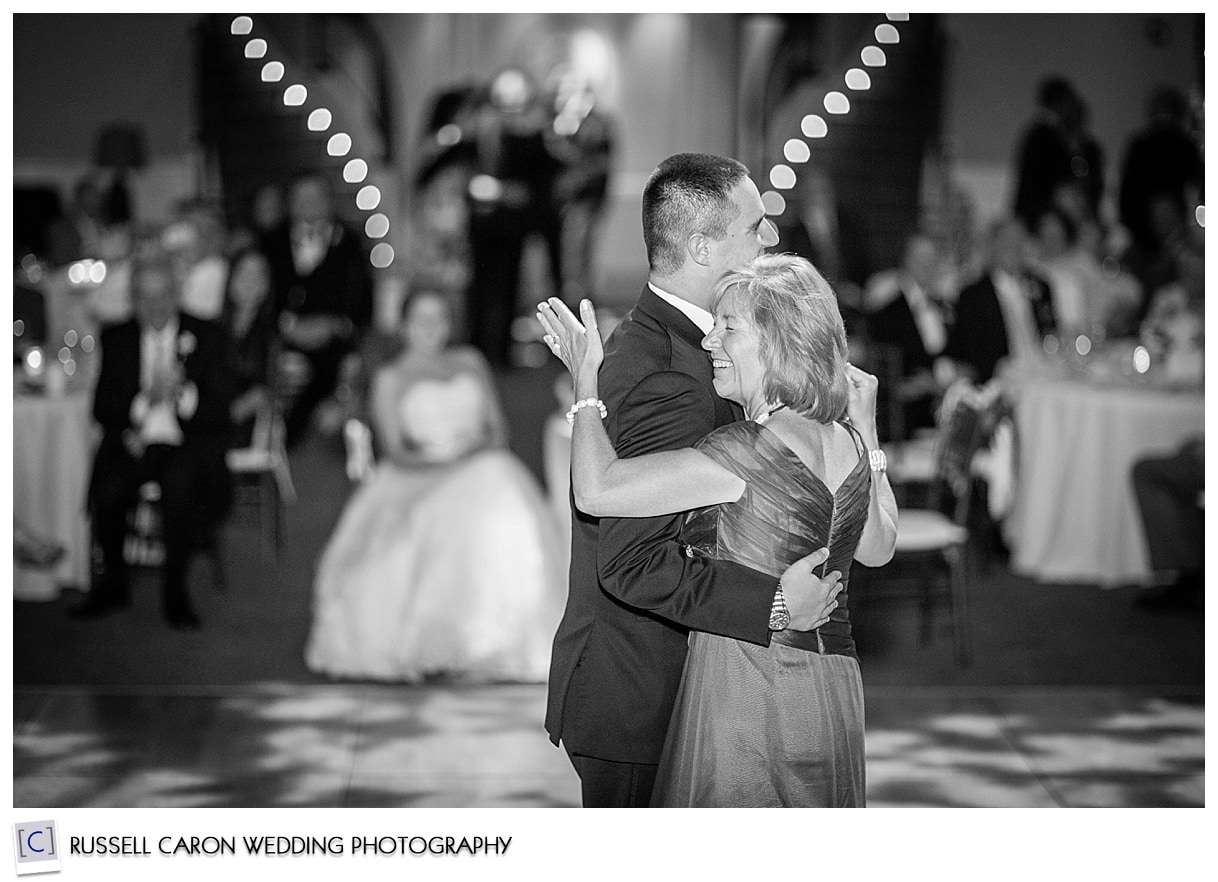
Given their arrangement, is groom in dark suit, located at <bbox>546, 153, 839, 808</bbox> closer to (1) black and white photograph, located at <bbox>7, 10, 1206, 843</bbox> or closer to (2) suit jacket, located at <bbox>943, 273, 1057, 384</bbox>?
(1) black and white photograph, located at <bbox>7, 10, 1206, 843</bbox>

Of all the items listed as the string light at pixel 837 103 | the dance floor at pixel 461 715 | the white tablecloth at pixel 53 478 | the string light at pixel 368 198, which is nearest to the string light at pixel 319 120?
the string light at pixel 368 198

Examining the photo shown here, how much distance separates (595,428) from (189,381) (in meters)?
3.66

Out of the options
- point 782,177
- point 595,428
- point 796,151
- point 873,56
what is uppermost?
point 873,56

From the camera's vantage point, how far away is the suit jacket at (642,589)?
7.04 ft

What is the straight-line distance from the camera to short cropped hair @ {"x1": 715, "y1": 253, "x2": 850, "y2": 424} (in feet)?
6.91

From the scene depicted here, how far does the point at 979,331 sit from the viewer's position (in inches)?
240

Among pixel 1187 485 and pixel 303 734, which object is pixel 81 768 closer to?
pixel 303 734

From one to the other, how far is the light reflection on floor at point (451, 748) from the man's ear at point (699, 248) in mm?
1813

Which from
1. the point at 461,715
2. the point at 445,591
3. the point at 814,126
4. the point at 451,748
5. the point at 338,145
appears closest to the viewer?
the point at 451,748

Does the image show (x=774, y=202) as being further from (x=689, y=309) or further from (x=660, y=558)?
(x=660, y=558)

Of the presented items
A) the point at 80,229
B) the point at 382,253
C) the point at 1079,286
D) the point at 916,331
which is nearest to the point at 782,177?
the point at 382,253
